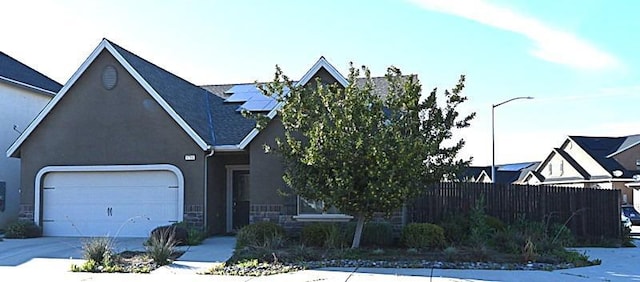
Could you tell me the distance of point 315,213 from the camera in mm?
18109

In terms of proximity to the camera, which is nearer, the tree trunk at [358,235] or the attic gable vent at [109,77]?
the tree trunk at [358,235]

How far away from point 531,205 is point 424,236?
6.18 meters

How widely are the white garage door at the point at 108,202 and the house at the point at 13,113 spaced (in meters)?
4.03

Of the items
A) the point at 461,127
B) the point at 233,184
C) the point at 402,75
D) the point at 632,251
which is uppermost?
the point at 402,75

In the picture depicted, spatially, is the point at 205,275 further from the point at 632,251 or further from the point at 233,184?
the point at 632,251

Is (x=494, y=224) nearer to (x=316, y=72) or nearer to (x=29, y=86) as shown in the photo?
(x=316, y=72)

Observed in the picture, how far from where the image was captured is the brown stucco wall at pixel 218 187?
786 inches

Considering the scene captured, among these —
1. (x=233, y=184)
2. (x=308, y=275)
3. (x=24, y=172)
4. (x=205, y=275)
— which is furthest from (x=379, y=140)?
(x=24, y=172)

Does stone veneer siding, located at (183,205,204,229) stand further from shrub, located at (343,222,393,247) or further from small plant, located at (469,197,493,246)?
small plant, located at (469,197,493,246)

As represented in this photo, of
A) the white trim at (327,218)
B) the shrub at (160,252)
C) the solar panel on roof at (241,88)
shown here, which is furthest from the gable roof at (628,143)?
the shrub at (160,252)

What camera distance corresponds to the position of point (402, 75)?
15.3 meters

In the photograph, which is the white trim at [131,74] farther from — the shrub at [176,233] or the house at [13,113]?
the house at [13,113]

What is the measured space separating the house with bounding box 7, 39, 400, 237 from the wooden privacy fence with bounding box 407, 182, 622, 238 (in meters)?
5.55

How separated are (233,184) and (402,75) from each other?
26.8ft
